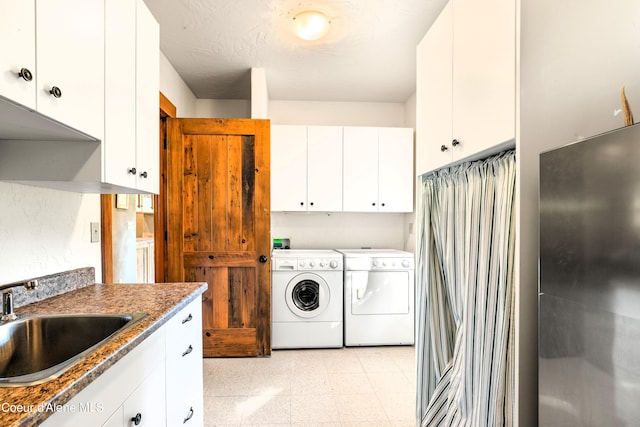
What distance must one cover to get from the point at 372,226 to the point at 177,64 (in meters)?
2.55

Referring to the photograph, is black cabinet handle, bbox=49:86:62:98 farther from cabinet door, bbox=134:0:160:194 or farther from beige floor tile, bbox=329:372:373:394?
beige floor tile, bbox=329:372:373:394

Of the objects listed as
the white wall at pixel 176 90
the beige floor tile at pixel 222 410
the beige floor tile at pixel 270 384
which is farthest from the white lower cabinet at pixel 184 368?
the white wall at pixel 176 90

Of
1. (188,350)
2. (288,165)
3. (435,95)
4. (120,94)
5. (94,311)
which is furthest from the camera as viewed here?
(288,165)

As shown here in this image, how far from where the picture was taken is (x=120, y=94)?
1291mm

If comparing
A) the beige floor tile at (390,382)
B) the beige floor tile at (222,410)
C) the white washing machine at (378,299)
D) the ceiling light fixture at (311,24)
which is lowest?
the beige floor tile at (390,382)

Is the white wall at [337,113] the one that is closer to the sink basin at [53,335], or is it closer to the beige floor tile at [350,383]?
the beige floor tile at [350,383]

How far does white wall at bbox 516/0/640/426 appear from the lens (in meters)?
1.02

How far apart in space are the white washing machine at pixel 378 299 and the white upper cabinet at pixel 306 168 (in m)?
0.68

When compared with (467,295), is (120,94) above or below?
above

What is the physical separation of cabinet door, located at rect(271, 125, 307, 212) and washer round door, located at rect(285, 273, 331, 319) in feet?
2.56

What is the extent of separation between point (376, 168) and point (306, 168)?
28.8 inches

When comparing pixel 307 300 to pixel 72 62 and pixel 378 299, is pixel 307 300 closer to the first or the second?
pixel 378 299

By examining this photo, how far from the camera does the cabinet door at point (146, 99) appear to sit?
1.46m

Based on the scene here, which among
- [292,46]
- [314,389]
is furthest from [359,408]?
[292,46]
